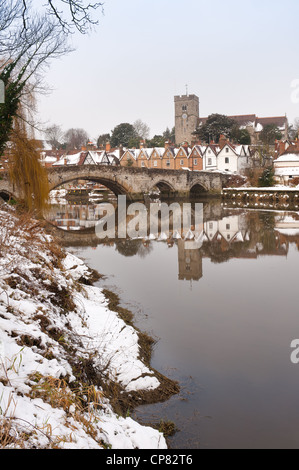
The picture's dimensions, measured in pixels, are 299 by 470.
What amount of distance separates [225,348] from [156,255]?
24.8 ft

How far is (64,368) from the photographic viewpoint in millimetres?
4000

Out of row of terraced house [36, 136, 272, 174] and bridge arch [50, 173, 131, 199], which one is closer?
bridge arch [50, 173, 131, 199]

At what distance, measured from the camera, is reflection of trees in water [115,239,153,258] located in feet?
46.2

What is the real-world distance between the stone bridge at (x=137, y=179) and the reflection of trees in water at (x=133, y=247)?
1163 centimetres

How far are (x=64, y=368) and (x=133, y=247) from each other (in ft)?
36.7

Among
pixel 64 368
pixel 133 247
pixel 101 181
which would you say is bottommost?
pixel 64 368

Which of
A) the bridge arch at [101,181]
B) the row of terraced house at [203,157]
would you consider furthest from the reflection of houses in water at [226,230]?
the row of terraced house at [203,157]

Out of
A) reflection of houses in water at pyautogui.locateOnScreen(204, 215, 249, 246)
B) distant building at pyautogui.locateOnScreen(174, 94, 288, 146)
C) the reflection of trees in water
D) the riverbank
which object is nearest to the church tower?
distant building at pyautogui.locateOnScreen(174, 94, 288, 146)

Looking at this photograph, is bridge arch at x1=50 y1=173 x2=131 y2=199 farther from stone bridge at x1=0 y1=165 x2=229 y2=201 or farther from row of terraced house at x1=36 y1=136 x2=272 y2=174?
row of terraced house at x1=36 y1=136 x2=272 y2=174

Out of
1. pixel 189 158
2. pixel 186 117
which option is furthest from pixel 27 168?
pixel 186 117

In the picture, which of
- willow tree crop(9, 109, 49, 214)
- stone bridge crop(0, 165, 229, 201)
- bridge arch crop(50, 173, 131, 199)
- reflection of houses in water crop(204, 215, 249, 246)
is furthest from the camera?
bridge arch crop(50, 173, 131, 199)

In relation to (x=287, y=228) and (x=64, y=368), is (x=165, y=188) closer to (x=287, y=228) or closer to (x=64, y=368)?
(x=287, y=228)

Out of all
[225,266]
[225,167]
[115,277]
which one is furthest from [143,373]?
[225,167]
